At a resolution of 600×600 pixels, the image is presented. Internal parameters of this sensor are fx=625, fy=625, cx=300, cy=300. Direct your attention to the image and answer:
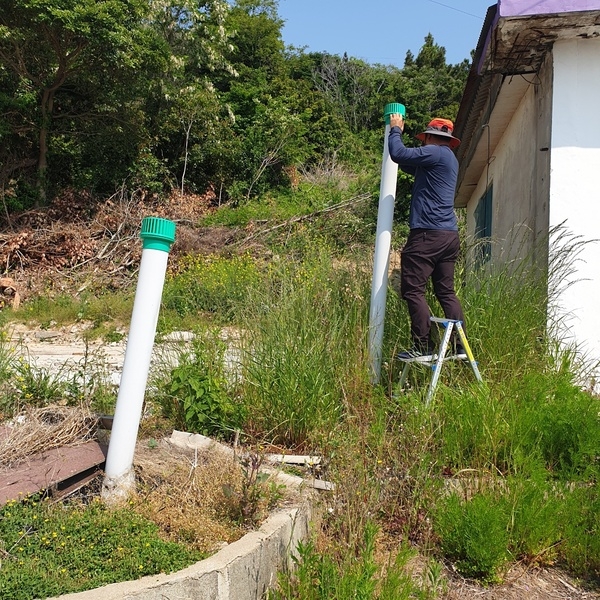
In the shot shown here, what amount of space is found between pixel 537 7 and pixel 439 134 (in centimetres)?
131

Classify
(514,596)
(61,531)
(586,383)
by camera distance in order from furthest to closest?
(586,383) → (514,596) → (61,531)

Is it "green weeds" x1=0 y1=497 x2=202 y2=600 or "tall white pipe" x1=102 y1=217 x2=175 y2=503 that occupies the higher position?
"tall white pipe" x1=102 y1=217 x2=175 y2=503

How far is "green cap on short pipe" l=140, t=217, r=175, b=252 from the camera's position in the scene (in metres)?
2.77

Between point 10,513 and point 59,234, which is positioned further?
point 59,234

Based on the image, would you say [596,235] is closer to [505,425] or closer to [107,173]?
[505,425]

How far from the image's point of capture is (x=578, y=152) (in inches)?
209

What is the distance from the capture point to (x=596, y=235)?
526 cm

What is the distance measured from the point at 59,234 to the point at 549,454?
13.1 m

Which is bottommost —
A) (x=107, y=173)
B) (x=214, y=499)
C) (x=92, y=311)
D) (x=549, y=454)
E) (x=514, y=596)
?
(x=514, y=596)

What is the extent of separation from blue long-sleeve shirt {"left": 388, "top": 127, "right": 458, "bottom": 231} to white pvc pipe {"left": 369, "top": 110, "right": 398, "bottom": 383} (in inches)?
5.5

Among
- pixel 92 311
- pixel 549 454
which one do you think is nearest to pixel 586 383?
pixel 549 454

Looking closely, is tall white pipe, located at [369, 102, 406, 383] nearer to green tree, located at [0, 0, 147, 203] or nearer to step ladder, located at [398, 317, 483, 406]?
step ladder, located at [398, 317, 483, 406]

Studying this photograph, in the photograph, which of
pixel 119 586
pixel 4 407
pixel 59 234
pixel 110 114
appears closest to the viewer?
pixel 119 586

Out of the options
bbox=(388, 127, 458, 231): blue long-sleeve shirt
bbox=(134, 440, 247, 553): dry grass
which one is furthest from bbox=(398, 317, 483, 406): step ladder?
bbox=(134, 440, 247, 553): dry grass
